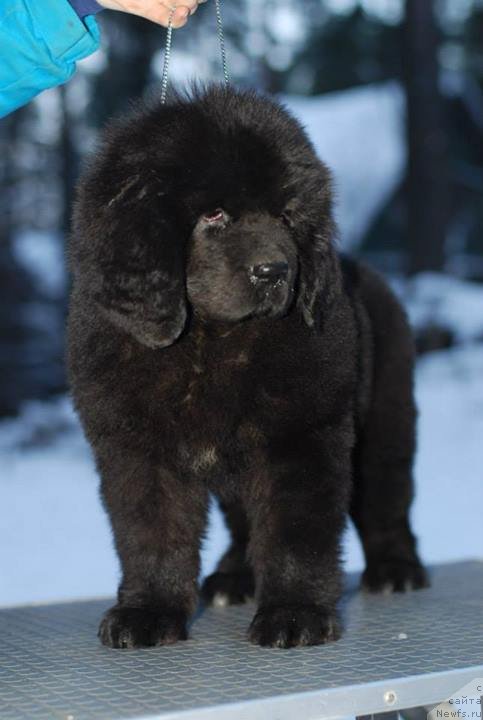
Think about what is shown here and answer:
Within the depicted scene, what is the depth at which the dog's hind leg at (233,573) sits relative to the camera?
11.4 ft

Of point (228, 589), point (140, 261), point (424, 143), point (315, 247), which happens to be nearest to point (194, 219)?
point (140, 261)

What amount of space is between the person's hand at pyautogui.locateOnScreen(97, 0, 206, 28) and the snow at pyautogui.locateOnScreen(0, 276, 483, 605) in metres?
2.51

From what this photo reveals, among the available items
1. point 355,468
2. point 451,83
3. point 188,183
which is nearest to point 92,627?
point 355,468

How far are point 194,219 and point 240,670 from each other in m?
1.05

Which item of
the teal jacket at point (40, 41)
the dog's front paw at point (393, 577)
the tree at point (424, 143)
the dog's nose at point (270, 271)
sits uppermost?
the tree at point (424, 143)

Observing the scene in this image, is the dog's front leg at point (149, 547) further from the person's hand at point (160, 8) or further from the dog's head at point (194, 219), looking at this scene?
the person's hand at point (160, 8)

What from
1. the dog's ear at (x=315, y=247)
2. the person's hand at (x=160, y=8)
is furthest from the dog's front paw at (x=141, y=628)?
the person's hand at (x=160, y=8)

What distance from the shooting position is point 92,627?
3105 mm

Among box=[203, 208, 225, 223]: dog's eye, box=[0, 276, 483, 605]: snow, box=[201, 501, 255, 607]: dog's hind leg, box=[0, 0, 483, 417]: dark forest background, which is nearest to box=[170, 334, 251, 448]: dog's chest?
box=[203, 208, 225, 223]: dog's eye

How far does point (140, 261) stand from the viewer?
2.64m

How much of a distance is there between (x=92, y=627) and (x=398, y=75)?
→ 43.8 ft

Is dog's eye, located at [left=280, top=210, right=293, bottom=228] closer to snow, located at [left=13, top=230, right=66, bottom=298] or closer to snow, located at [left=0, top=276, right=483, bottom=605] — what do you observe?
snow, located at [left=0, top=276, right=483, bottom=605]

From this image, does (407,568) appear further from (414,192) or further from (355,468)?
(414,192)

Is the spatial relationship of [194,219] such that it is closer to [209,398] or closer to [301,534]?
[209,398]
